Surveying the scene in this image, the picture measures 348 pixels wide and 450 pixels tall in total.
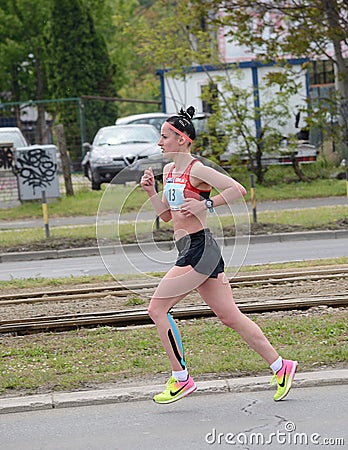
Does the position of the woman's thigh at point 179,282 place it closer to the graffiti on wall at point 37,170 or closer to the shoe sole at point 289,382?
the shoe sole at point 289,382

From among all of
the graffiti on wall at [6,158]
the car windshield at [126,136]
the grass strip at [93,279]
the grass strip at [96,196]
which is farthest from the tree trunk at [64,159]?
the grass strip at [93,279]

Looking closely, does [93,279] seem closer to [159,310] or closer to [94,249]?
[94,249]

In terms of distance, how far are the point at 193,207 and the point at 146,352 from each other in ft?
6.60

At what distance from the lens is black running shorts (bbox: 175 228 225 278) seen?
6207 mm

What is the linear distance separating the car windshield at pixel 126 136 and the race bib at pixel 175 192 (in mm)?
20544

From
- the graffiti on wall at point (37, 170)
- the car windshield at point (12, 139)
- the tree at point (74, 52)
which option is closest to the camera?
the graffiti on wall at point (37, 170)

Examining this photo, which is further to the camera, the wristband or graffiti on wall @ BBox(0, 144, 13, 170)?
graffiti on wall @ BBox(0, 144, 13, 170)

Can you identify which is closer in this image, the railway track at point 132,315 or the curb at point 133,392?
the curb at point 133,392

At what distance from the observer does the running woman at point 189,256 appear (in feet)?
20.3

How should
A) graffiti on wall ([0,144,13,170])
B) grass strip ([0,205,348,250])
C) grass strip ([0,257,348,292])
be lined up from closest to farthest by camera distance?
1. grass strip ([0,257,348,292])
2. grass strip ([0,205,348,250])
3. graffiti on wall ([0,144,13,170])

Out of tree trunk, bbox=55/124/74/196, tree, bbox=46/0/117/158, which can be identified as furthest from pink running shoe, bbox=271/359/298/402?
tree, bbox=46/0/117/158

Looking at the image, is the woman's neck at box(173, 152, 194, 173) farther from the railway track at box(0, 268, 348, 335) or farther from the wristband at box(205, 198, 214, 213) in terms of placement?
the railway track at box(0, 268, 348, 335)

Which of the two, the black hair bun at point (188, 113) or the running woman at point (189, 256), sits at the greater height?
the black hair bun at point (188, 113)

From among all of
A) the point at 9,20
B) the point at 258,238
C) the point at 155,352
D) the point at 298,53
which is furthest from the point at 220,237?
the point at 9,20
